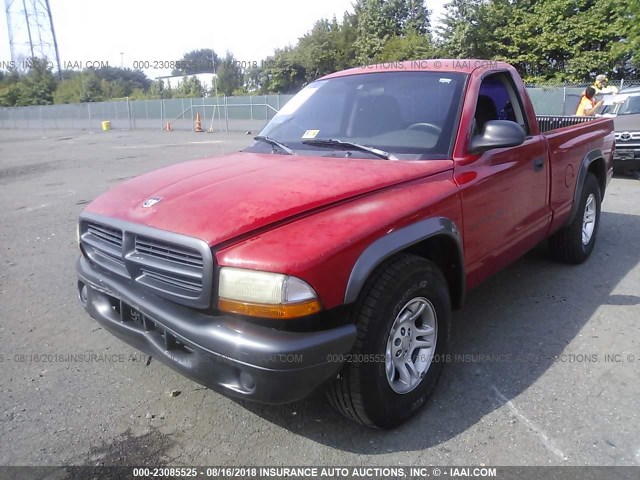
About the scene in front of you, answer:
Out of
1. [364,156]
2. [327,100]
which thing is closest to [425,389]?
[364,156]

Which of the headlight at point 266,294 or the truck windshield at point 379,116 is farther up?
the truck windshield at point 379,116

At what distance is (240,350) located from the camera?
217 cm

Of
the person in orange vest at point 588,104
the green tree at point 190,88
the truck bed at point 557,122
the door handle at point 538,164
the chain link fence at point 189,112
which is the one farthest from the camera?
the green tree at point 190,88

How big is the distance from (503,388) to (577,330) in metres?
1.09

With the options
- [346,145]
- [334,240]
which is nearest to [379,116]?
[346,145]

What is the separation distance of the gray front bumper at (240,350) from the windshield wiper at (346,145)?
1256 mm

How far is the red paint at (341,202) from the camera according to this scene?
7.38 ft

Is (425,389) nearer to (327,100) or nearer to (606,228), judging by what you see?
(327,100)

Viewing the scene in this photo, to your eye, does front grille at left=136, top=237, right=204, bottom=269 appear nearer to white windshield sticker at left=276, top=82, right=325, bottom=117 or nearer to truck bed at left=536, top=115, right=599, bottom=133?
white windshield sticker at left=276, top=82, right=325, bottom=117

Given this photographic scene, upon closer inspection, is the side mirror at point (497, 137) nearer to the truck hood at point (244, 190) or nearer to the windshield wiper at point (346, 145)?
the truck hood at point (244, 190)

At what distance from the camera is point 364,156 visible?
318 centimetres

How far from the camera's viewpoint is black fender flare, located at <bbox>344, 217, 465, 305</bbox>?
7.53 ft

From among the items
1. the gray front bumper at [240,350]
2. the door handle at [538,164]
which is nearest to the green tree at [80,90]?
the door handle at [538,164]

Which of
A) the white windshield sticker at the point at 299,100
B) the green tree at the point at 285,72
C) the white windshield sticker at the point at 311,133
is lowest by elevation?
the white windshield sticker at the point at 311,133
